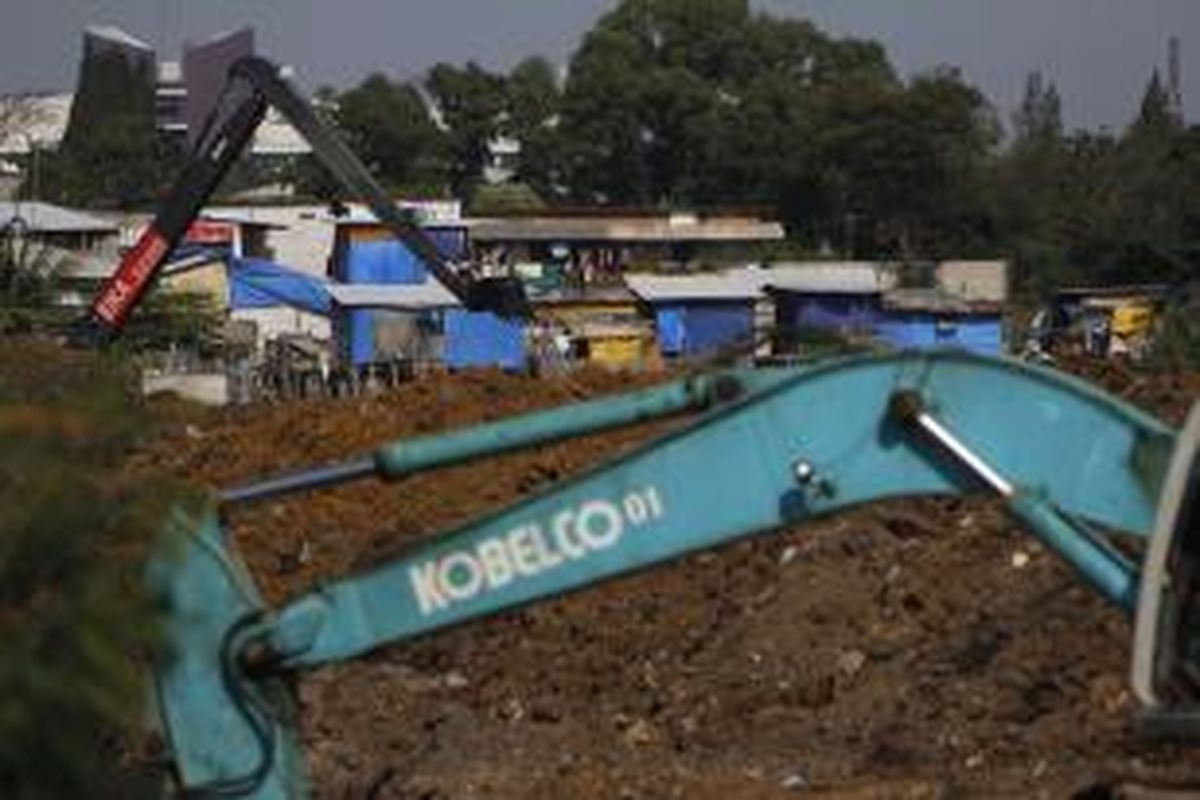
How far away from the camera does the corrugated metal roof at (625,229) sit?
9075cm

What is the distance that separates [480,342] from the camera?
4916cm

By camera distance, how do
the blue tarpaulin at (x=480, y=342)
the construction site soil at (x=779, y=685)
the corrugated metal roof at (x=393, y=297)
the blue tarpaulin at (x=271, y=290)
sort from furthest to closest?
the blue tarpaulin at (x=271, y=290)
the corrugated metal roof at (x=393, y=297)
the blue tarpaulin at (x=480, y=342)
the construction site soil at (x=779, y=685)

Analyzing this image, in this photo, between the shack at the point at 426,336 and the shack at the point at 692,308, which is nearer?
the shack at the point at 426,336

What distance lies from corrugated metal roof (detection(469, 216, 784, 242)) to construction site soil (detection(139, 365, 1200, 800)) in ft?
239

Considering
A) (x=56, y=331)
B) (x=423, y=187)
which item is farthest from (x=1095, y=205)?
(x=56, y=331)

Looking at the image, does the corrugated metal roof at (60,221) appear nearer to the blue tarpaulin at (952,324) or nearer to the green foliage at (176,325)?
the green foliage at (176,325)

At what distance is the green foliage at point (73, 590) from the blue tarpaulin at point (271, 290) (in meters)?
55.1

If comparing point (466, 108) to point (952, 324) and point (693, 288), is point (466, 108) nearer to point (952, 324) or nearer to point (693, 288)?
point (693, 288)

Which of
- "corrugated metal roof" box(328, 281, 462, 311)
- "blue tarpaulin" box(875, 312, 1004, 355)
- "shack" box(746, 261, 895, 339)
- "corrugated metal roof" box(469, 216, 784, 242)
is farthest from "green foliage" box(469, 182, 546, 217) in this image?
"blue tarpaulin" box(875, 312, 1004, 355)

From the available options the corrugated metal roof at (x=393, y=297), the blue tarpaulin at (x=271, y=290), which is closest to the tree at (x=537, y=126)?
the blue tarpaulin at (x=271, y=290)

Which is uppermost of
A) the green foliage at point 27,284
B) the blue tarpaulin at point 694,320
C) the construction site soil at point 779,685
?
the green foliage at point 27,284

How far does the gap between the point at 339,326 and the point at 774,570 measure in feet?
123

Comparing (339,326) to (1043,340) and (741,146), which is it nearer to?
(1043,340)

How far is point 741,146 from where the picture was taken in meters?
111
